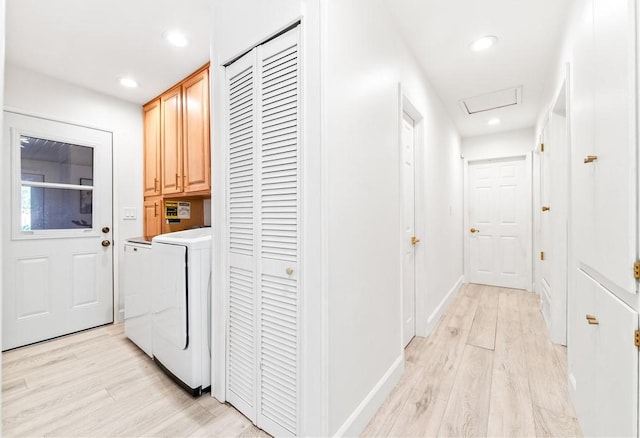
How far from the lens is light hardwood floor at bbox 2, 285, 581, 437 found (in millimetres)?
1568

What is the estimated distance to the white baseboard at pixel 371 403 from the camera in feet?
4.72

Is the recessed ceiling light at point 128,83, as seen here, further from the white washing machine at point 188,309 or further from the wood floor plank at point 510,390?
the wood floor plank at point 510,390

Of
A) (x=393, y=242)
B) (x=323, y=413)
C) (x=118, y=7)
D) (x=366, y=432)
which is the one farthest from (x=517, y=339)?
(x=118, y=7)

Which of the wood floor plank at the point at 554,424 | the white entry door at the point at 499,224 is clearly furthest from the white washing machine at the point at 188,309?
the white entry door at the point at 499,224

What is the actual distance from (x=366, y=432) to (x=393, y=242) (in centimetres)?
106

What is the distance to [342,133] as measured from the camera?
1408 millimetres

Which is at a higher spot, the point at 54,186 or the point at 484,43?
the point at 484,43

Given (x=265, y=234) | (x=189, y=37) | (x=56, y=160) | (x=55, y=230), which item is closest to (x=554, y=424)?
(x=265, y=234)

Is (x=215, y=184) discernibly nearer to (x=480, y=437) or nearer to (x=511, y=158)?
(x=480, y=437)

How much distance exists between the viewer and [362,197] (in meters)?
1.58

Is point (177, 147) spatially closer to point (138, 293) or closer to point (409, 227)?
point (138, 293)

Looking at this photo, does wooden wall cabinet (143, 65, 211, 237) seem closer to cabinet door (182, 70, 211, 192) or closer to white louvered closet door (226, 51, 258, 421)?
cabinet door (182, 70, 211, 192)

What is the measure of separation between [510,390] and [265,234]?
71.8 inches

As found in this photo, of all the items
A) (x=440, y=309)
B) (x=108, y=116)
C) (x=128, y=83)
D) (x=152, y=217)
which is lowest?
(x=440, y=309)
